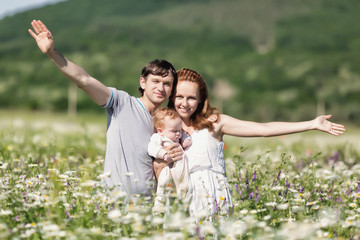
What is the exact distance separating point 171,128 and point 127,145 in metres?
0.46

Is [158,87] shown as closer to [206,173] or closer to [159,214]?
[206,173]

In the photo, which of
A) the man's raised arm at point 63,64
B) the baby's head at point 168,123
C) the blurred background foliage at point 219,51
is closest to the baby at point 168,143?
the baby's head at point 168,123

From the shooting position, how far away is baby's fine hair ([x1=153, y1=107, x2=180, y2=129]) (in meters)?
4.36

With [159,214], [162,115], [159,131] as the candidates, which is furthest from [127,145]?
[159,214]

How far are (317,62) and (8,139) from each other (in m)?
48.6

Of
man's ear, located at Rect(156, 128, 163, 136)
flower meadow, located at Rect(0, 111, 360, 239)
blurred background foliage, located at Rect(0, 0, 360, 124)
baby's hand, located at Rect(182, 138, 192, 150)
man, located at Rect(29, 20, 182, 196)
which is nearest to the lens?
flower meadow, located at Rect(0, 111, 360, 239)

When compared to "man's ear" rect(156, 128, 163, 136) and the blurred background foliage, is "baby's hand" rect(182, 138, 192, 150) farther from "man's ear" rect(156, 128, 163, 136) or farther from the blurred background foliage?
the blurred background foliage

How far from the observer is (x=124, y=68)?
2290 inches

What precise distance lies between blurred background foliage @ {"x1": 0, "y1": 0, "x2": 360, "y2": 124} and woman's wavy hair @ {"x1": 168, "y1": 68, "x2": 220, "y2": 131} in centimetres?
3070

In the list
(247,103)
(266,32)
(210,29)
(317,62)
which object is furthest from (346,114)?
(210,29)

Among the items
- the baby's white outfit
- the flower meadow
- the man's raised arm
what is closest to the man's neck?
the baby's white outfit

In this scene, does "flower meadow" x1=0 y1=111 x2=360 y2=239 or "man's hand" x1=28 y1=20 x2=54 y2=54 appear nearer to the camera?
"flower meadow" x1=0 y1=111 x2=360 y2=239

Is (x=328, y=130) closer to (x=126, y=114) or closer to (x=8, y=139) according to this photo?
(x=126, y=114)

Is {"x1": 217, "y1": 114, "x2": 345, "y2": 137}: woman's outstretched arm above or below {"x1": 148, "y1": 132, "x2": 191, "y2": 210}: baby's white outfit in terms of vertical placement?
above
